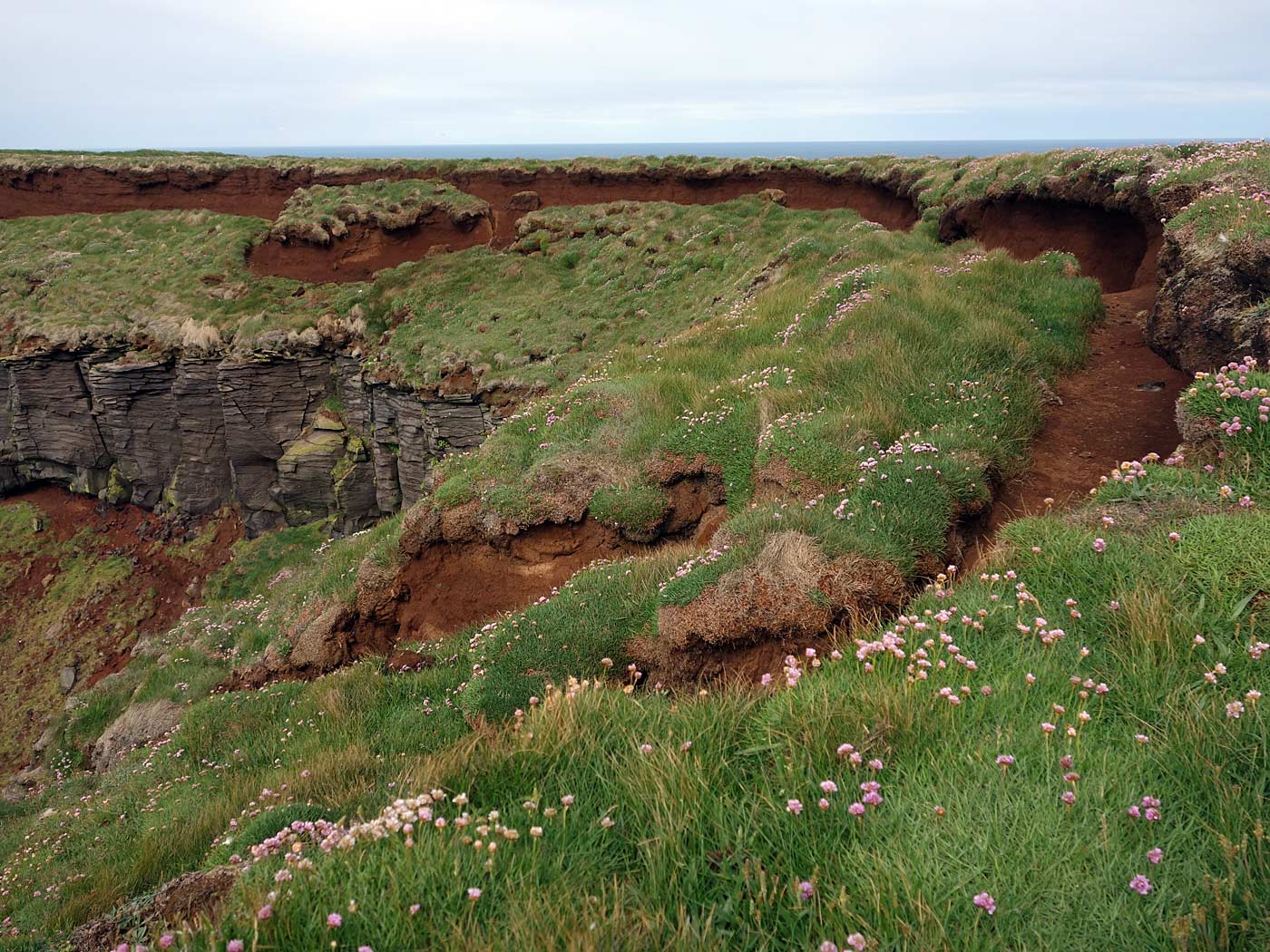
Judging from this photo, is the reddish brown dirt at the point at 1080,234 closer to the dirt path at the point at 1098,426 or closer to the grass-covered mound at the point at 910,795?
the dirt path at the point at 1098,426

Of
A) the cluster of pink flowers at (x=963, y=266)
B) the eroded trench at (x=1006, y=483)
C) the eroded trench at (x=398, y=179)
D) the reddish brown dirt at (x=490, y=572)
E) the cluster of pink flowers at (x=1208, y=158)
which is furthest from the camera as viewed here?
the eroded trench at (x=398, y=179)

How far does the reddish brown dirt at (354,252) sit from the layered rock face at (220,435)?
5872mm

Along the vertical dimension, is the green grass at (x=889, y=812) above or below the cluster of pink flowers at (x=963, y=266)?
below

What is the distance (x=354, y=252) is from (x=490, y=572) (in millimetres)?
24140

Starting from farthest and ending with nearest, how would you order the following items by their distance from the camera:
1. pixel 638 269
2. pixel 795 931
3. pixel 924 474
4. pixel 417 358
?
pixel 638 269 → pixel 417 358 → pixel 924 474 → pixel 795 931

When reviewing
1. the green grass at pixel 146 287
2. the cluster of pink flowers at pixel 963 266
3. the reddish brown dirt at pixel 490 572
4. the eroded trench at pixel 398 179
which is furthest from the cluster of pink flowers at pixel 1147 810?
the green grass at pixel 146 287

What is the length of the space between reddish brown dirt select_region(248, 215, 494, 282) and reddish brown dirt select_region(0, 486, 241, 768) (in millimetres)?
10139

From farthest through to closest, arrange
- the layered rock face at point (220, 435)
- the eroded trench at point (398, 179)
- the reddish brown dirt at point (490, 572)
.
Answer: the eroded trench at point (398, 179), the layered rock face at point (220, 435), the reddish brown dirt at point (490, 572)

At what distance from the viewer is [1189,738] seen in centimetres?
285

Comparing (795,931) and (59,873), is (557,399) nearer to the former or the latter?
(59,873)

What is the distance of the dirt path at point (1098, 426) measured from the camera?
6.70 meters

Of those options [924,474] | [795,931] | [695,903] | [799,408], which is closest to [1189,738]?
[795,931]

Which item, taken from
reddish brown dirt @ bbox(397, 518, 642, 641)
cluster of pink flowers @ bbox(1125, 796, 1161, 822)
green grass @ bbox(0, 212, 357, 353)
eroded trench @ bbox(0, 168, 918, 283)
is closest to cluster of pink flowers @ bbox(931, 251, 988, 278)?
reddish brown dirt @ bbox(397, 518, 642, 641)

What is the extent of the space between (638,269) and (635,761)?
2192 centimetres
